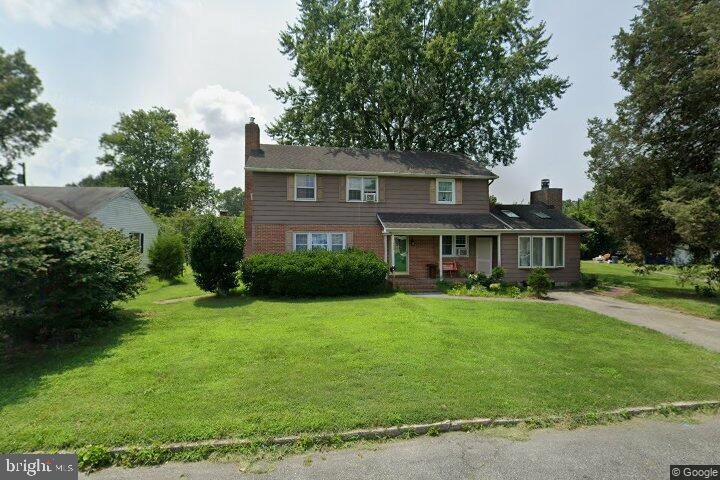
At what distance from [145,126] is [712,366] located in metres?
55.1

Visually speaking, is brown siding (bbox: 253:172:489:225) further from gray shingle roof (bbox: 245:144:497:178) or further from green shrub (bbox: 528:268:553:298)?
green shrub (bbox: 528:268:553:298)

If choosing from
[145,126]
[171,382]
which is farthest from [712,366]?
[145,126]

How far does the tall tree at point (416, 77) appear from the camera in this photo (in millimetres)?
24844

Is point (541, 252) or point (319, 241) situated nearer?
point (319, 241)

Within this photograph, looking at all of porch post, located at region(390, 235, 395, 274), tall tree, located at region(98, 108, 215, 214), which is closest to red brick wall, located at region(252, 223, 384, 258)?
porch post, located at region(390, 235, 395, 274)

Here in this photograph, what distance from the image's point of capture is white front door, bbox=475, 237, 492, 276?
63.2ft

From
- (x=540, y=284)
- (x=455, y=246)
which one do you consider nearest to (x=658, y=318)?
(x=540, y=284)

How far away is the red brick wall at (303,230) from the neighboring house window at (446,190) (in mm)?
4255

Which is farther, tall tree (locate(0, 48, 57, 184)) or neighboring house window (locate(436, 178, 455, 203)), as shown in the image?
tall tree (locate(0, 48, 57, 184))

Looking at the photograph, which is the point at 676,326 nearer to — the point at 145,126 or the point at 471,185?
the point at 471,185

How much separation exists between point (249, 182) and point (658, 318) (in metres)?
18.2

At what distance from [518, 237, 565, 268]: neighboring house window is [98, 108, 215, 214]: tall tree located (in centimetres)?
4180

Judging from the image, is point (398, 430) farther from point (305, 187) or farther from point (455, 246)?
point (455, 246)

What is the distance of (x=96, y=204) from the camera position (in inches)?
844
